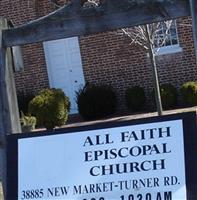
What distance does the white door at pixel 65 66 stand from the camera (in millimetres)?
18250

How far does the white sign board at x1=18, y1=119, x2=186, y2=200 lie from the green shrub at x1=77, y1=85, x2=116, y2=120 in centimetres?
1216

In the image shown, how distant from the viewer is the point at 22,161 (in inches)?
188

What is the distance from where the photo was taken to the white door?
18250 mm

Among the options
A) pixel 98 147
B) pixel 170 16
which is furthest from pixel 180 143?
pixel 170 16

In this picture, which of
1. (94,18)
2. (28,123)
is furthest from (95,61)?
(94,18)

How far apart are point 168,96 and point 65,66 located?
11.7 feet

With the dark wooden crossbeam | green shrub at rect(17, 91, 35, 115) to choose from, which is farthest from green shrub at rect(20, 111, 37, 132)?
the dark wooden crossbeam

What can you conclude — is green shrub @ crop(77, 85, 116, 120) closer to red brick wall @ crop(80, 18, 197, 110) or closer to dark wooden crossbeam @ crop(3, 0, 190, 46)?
red brick wall @ crop(80, 18, 197, 110)

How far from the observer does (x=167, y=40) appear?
1752 cm

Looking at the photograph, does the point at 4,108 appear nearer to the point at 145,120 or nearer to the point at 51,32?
the point at 51,32

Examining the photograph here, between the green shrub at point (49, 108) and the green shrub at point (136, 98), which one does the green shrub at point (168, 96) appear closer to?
the green shrub at point (136, 98)

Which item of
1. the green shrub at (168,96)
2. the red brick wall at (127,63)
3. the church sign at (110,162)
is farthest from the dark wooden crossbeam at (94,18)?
the red brick wall at (127,63)

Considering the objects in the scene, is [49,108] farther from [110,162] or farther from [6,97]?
[110,162]

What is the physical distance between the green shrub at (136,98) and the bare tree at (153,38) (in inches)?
43.6
